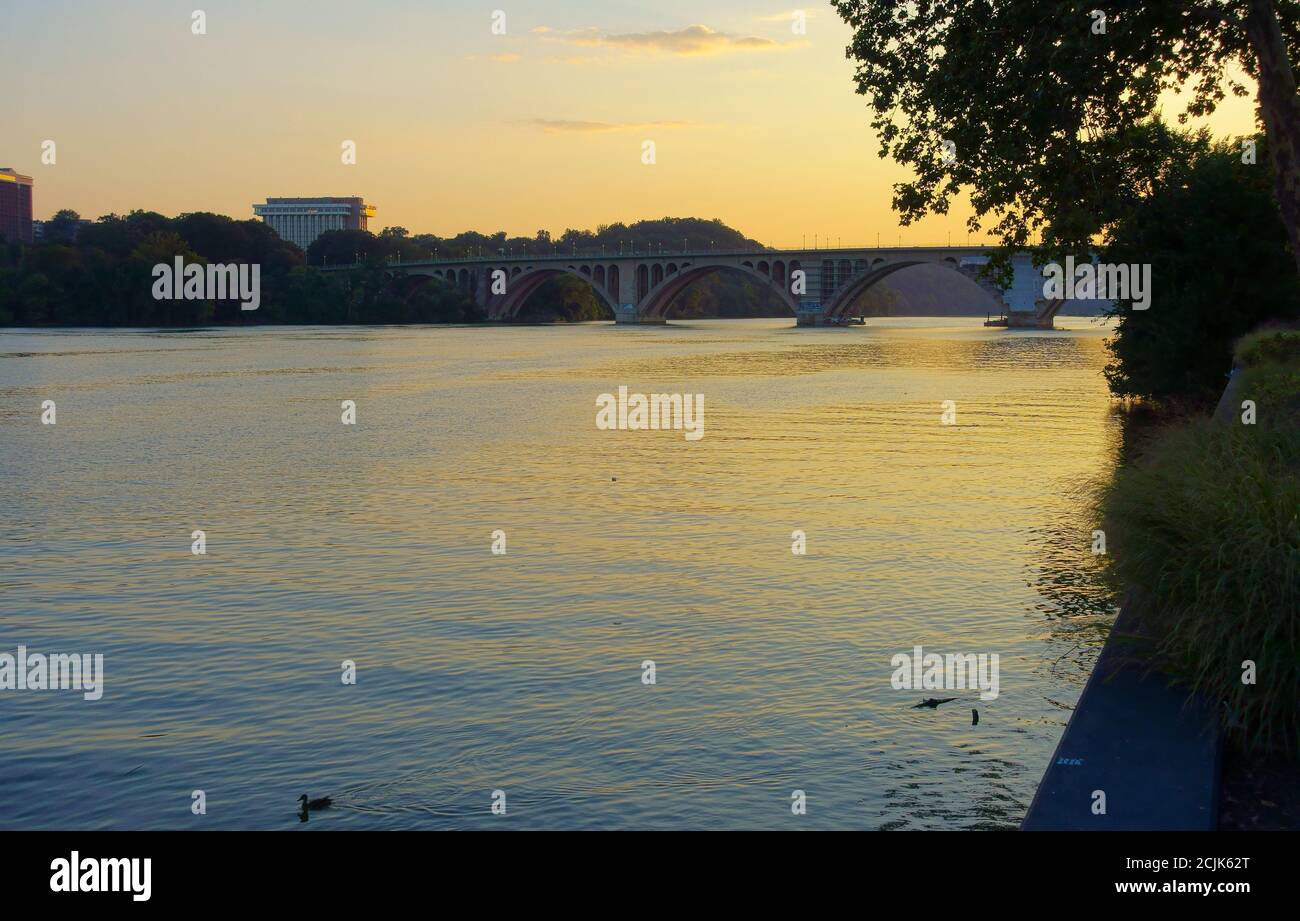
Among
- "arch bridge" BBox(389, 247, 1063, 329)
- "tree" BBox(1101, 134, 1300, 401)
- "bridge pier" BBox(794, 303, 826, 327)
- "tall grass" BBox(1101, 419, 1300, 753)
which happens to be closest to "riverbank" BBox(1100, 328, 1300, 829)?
"tall grass" BBox(1101, 419, 1300, 753)

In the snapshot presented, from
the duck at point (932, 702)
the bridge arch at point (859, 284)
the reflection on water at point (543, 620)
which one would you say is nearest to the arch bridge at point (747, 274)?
the bridge arch at point (859, 284)

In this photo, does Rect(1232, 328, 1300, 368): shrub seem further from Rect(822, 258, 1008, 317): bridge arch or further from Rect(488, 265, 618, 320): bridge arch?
Rect(488, 265, 618, 320): bridge arch

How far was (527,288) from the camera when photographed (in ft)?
568

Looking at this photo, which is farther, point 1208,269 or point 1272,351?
point 1208,269

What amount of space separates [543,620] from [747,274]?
437 feet

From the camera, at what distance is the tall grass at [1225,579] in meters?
8.13

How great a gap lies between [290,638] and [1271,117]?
41.2ft

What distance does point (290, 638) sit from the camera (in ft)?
44.3

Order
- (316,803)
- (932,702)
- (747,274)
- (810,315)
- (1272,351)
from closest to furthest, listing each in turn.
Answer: (316,803)
(932,702)
(1272,351)
(747,274)
(810,315)

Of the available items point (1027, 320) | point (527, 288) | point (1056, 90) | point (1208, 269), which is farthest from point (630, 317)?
point (1056, 90)

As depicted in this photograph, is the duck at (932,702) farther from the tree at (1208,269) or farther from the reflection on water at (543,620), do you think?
the tree at (1208,269)

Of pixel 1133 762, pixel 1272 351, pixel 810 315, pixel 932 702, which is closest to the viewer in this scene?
pixel 1133 762

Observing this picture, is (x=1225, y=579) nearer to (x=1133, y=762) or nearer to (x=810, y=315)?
(x=1133, y=762)

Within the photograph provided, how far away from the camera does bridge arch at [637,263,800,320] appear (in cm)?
14362
